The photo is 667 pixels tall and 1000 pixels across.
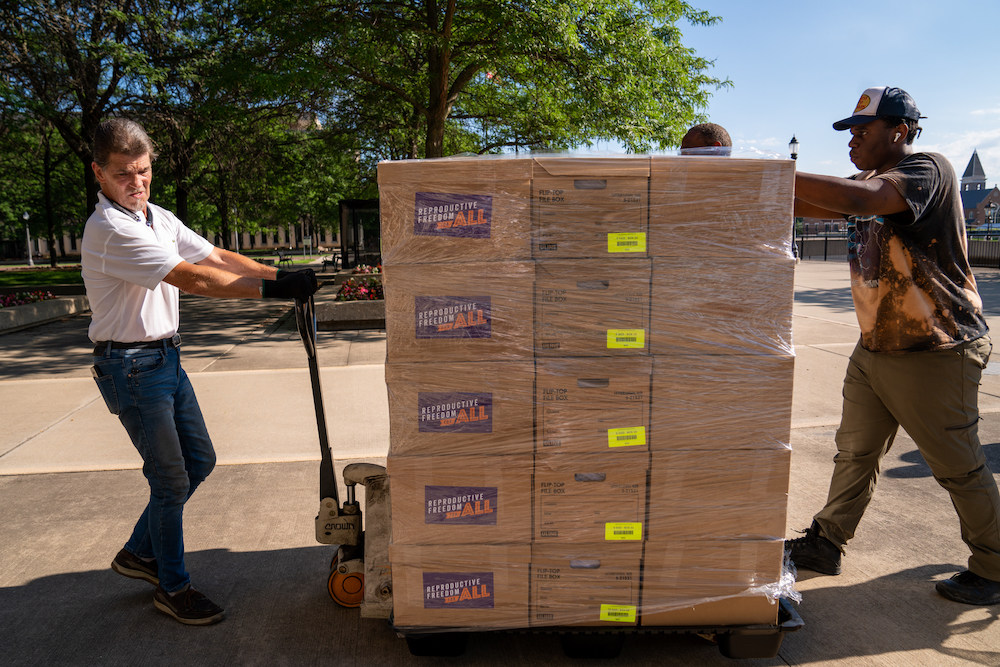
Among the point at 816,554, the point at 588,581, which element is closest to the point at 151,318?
the point at 588,581

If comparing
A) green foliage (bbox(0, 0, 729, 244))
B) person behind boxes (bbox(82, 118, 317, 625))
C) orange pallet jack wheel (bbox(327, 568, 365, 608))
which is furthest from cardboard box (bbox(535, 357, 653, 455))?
green foliage (bbox(0, 0, 729, 244))

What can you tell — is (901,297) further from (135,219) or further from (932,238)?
(135,219)

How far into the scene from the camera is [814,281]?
18281mm

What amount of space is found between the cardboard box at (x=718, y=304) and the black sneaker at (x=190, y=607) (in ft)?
6.79

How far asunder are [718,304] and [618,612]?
1.14m

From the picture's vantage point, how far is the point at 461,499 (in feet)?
7.72

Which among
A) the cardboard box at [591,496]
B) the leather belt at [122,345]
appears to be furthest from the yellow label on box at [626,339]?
the leather belt at [122,345]

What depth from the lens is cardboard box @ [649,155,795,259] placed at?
2240mm

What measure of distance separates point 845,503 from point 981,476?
0.54 meters

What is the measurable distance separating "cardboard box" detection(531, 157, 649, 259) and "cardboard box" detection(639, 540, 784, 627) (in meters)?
1.07

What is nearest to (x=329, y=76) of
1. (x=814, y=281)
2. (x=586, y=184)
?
(x=586, y=184)

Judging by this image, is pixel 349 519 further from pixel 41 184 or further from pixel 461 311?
pixel 41 184

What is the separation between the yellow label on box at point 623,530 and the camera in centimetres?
237

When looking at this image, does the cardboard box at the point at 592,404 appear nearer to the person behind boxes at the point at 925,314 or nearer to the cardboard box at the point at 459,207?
the cardboard box at the point at 459,207
